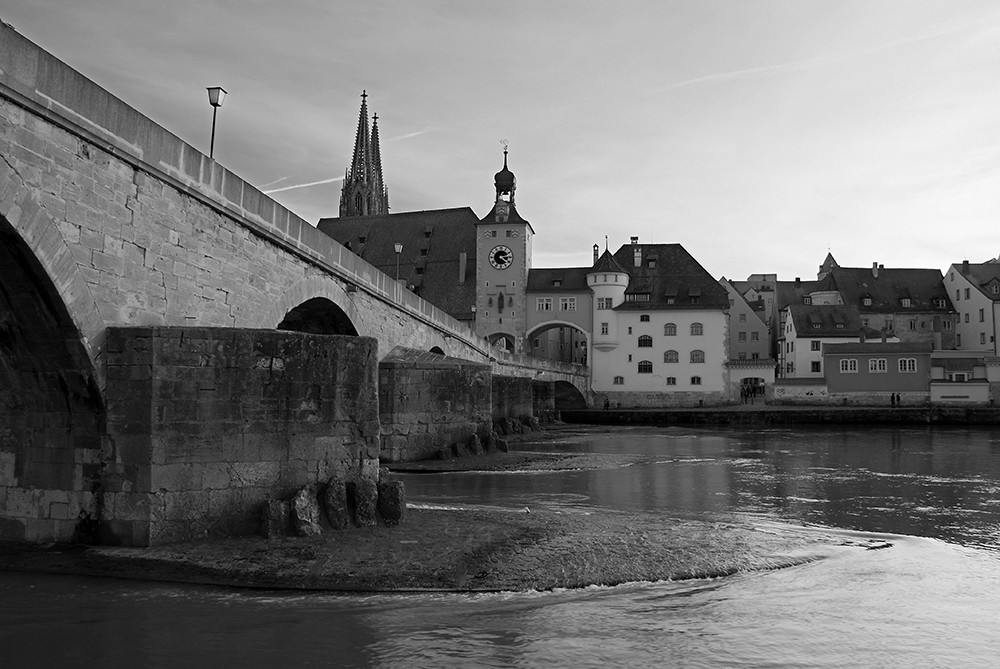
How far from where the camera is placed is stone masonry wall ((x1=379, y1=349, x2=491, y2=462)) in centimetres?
2050

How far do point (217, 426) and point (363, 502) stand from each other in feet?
6.25

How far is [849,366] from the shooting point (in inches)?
2378

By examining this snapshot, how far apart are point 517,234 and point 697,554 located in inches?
2429

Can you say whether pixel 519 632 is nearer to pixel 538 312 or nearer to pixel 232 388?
pixel 232 388

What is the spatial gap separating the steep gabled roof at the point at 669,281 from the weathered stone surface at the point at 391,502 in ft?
195

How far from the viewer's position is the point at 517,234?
70.6m

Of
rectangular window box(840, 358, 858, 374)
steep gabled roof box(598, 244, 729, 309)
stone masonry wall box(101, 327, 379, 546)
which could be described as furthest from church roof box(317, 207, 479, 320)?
stone masonry wall box(101, 327, 379, 546)

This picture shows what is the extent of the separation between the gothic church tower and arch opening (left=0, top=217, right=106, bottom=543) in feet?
282

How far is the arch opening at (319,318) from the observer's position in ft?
59.0

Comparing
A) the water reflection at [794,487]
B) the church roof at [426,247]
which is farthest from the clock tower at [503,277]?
the water reflection at [794,487]

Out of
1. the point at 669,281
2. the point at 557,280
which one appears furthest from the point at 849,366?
the point at 557,280

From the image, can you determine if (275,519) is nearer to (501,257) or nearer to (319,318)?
(319,318)

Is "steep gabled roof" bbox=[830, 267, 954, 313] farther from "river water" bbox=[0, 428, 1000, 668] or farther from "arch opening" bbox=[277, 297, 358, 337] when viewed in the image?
"river water" bbox=[0, 428, 1000, 668]

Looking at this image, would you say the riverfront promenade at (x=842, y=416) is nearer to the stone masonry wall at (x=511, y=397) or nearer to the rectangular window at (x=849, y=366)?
the rectangular window at (x=849, y=366)
